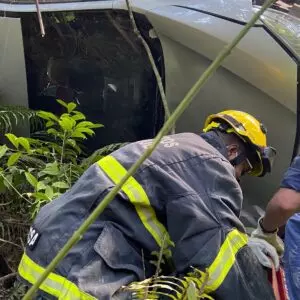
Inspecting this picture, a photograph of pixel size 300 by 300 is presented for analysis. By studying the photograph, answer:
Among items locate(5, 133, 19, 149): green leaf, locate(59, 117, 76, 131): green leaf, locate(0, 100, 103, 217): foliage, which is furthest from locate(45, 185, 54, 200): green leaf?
locate(59, 117, 76, 131): green leaf

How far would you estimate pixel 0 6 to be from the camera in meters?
4.12

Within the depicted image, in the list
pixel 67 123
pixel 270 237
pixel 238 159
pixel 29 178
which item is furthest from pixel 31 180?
pixel 270 237

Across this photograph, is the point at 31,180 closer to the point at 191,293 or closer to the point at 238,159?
the point at 238,159

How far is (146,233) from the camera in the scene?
82.0 inches

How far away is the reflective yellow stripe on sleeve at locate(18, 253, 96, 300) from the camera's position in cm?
195

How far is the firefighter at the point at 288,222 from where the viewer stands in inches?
91.6

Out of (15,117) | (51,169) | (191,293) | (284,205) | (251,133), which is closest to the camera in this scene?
(191,293)

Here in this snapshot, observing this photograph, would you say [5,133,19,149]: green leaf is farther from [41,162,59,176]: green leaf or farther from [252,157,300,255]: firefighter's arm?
[252,157,300,255]: firefighter's arm

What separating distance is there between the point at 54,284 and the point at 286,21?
6.60 ft

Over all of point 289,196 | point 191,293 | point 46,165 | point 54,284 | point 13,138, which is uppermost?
point 191,293

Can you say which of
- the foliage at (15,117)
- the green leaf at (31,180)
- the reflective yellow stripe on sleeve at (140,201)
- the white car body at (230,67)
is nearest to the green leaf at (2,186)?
the green leaf at (31,180)

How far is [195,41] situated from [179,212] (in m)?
1.64

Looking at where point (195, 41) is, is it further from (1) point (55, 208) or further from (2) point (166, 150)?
(1) point (55, 208)

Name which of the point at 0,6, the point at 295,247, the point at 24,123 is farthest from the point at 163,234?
the point at 0,6
